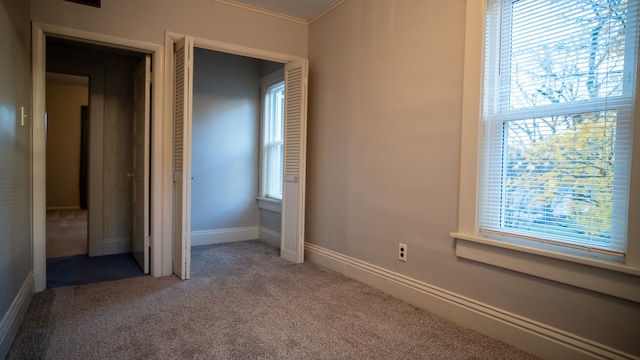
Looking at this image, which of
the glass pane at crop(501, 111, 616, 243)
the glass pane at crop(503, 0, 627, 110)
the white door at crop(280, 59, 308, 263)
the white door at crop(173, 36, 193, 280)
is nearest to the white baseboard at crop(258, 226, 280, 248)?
the white door at crop(280, 59, 308, 263)

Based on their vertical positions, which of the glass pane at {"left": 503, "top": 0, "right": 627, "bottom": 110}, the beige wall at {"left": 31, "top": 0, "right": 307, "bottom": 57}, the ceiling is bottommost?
the glass pane at {"left": 503, "top": 0, "right": 627, "bottom": 110}

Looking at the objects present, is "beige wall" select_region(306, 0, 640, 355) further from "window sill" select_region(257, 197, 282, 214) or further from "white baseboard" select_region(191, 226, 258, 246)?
"white baseboard" select_region(191, 226, 258, 246)

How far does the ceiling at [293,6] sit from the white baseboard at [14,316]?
2843mm

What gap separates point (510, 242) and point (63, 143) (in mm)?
8882

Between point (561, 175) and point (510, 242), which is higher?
point (561, 175)

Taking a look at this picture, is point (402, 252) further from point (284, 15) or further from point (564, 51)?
point (284, 15)

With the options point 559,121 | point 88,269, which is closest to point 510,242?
point 559,121

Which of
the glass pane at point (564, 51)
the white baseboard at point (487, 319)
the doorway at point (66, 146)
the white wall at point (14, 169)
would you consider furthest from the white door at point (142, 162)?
the doorway at point (66, 146)

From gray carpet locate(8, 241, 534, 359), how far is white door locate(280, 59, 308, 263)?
0.63 m

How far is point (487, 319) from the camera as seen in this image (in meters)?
2.13

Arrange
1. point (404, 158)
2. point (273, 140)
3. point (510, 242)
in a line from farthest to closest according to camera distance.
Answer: point (273, 140) < point (404, 158) < point (510, 242)

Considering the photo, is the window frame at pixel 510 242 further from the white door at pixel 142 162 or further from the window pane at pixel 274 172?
the window pane at pixel 274 172

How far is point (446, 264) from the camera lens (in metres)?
2.38

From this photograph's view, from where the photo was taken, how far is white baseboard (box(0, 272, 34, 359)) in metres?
1.80
